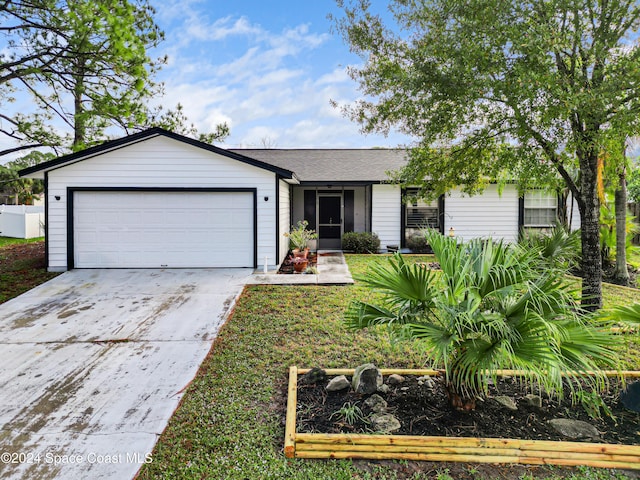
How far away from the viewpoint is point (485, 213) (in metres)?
13.7

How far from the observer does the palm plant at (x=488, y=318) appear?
2703 millimetres

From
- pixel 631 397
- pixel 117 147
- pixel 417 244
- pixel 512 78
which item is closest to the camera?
pixel 631 397

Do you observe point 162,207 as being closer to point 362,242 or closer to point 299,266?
point 299,266

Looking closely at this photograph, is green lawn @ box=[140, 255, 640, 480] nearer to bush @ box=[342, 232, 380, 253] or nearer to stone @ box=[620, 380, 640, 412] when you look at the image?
stone @ box=[620, 380, 640, 412]

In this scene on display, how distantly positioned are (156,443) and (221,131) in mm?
12973

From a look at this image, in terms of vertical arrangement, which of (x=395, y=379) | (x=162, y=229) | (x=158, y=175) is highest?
(x=158, y=175)

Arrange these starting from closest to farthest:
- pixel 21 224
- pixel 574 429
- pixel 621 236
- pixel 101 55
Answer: pixel 574 429, pixel 101 55, pixel 621 236, pixel 21 224

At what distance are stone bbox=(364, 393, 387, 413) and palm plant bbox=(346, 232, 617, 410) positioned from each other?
0.59 meters

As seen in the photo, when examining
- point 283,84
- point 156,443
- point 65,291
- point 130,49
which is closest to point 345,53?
point 130,49

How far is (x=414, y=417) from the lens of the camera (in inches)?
128

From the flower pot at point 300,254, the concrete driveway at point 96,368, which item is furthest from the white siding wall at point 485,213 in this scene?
the concrete driveway at point 96,368

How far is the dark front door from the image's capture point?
48.2 ft

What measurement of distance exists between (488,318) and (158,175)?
9.20m

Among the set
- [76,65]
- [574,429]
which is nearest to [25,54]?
[76,65]
